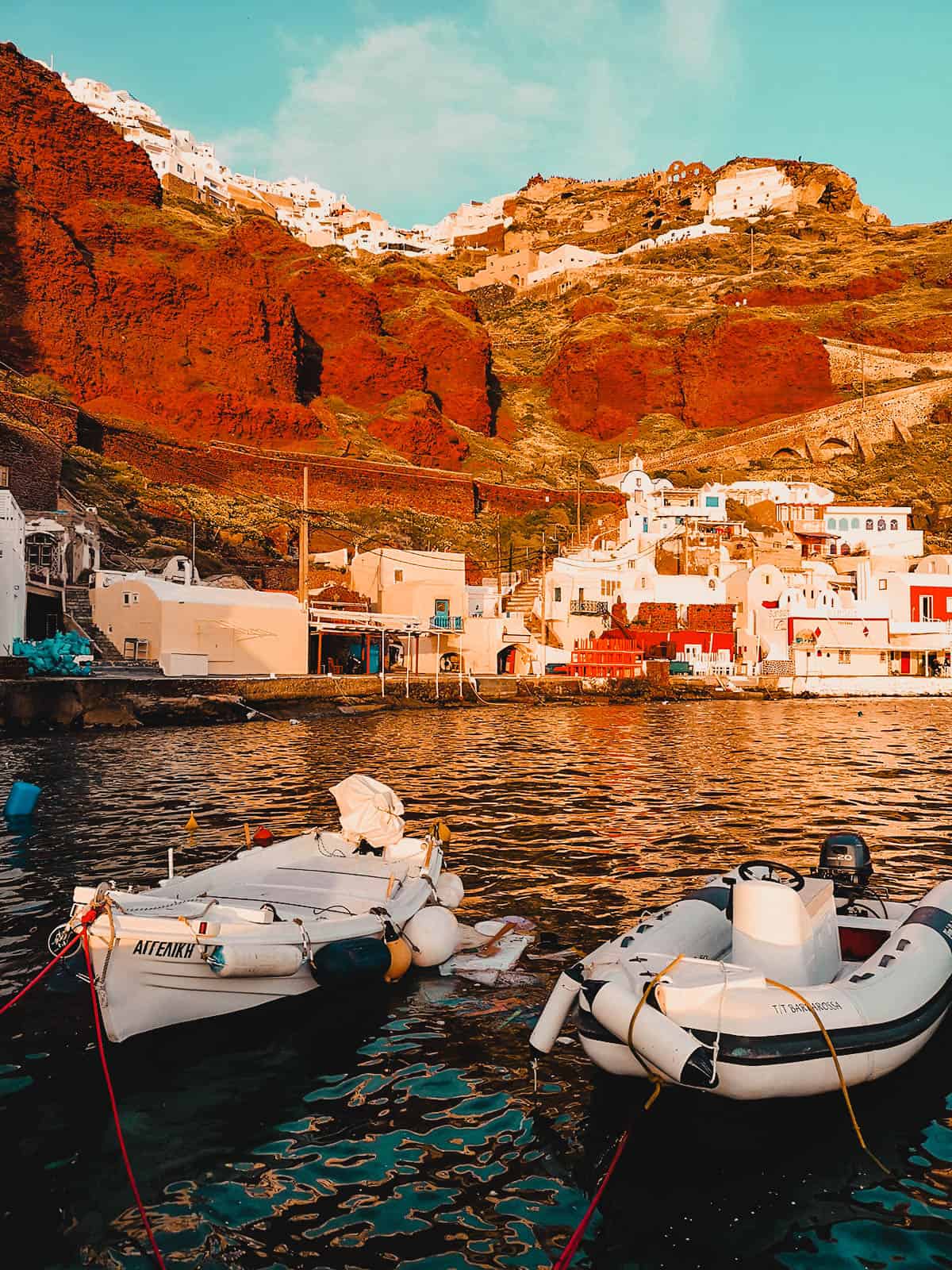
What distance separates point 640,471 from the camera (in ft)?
278

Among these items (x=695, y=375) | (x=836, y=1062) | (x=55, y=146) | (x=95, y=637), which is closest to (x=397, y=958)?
(x=836, y=1062)

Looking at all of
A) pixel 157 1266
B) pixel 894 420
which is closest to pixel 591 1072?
pixel 157 1266

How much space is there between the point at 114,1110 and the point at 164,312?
281ft

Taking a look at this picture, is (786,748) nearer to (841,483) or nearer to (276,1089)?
(276,1089)

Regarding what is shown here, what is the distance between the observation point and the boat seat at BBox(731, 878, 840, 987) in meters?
7.00

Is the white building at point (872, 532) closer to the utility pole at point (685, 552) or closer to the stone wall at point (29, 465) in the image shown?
the utility pole at point (685, 552)

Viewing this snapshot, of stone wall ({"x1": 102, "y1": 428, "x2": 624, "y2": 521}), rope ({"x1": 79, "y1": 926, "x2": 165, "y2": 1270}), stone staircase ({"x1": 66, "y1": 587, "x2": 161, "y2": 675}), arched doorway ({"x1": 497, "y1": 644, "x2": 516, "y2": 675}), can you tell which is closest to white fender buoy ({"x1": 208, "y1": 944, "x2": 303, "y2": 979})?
rope ({"x1": 79, "y1": 926, "x2": 165, "y2": 1270})

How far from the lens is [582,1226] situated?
5352 millimetres

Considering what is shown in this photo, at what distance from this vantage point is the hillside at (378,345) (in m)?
76.7

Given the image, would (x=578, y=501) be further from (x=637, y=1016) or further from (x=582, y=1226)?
(x=582, y=1226)

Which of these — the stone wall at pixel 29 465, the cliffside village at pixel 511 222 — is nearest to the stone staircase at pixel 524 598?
the stone wall at pixel 29 465

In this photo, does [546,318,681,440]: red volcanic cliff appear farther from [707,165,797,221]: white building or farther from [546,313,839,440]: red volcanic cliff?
[707,165,797,221]: white building

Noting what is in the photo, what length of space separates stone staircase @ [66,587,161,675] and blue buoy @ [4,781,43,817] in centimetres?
2182

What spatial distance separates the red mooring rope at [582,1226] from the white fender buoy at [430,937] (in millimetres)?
3614
